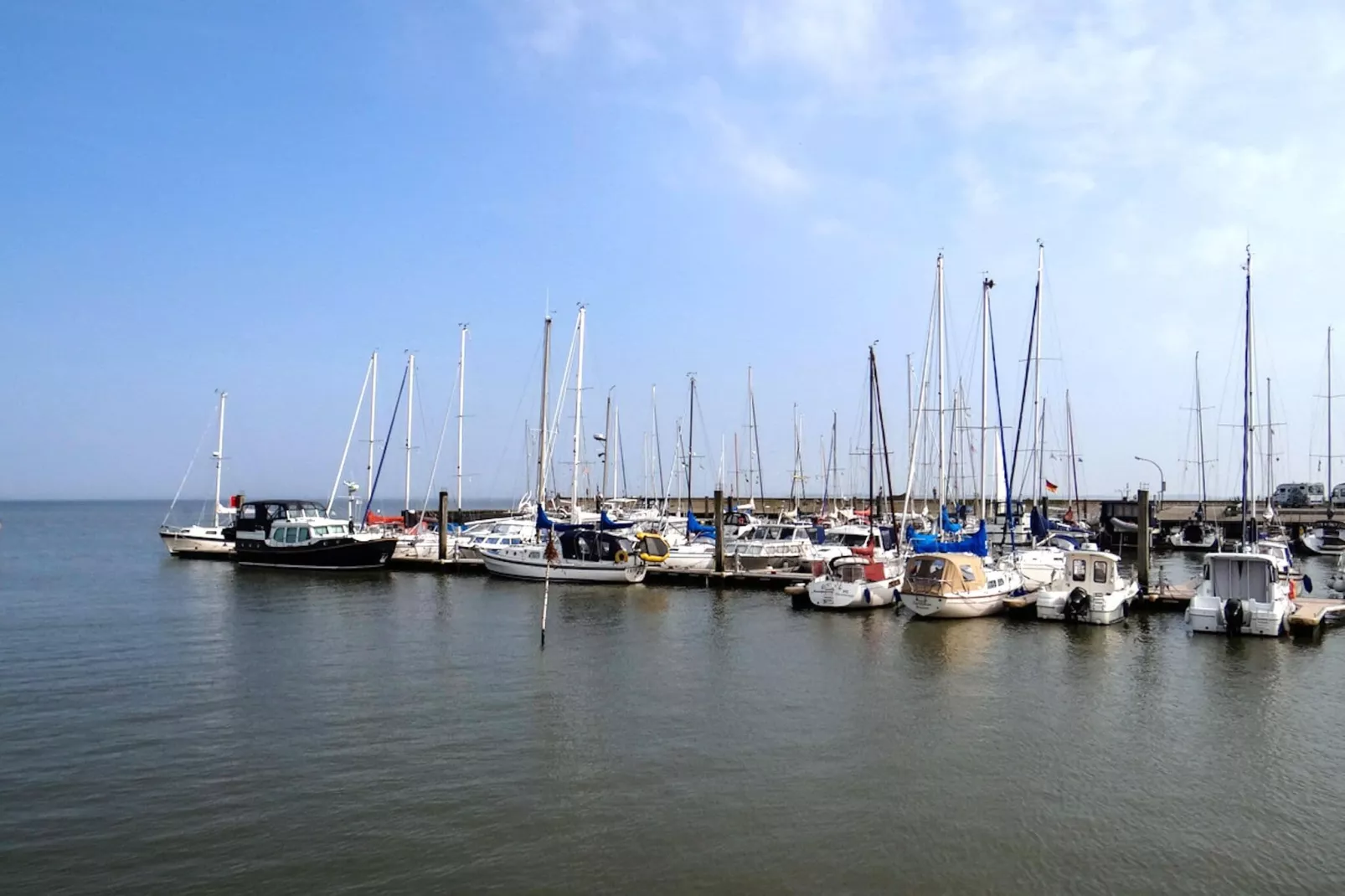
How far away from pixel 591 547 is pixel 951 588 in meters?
18.7

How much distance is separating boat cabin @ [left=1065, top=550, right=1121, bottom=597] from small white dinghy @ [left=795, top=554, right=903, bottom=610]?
685cm

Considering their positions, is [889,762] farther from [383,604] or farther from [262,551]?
[262,551]

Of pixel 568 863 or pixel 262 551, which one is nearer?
pixel 568 863

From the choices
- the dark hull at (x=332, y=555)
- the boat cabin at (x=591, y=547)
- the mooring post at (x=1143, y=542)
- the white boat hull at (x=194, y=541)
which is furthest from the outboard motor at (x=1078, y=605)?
the white boat hull at (x=194, y=541)

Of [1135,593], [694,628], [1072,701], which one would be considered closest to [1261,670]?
[1072,701]

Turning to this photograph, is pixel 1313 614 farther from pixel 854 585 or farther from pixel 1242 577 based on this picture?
pixel 854 585

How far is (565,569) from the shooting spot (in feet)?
148

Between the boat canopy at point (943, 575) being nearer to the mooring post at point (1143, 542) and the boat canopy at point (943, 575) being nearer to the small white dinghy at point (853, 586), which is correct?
the small white dinghy at point (853, 586)

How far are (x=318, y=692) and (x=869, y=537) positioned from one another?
105ft

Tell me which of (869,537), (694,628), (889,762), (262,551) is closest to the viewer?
(889,762)

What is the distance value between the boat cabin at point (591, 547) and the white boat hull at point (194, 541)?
28035mm

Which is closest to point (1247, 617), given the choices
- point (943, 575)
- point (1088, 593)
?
point (1088, 593)

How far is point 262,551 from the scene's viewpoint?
175 ft

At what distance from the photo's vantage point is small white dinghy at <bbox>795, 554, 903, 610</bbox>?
119 ft
